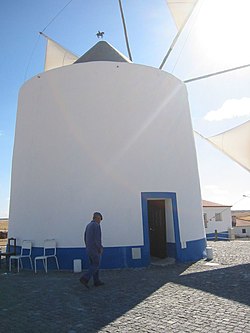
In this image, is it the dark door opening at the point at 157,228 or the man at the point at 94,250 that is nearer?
the man at the point at 94,250

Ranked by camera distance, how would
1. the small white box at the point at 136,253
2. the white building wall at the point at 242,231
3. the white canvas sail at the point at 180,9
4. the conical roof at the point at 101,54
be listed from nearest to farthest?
the small white box at the point at 136,253 < the conical roof at the point at 101,54 < the white canvas sail at the point at 180,9 < the white building wall at the point at 242,231

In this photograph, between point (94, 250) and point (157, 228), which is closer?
point (94, 250)

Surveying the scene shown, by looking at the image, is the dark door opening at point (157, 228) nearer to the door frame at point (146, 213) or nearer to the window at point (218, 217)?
the door frame at point (146, 213)

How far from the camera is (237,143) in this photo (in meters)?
16.3

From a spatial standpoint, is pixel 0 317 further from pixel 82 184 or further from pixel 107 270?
pixel 82 184

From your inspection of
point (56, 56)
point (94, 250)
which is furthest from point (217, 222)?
point (94, 250)

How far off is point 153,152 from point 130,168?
3.50ft

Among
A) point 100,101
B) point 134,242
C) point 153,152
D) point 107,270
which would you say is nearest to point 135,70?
point 100,101

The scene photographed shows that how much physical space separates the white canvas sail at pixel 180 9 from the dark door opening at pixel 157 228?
26.1 feet

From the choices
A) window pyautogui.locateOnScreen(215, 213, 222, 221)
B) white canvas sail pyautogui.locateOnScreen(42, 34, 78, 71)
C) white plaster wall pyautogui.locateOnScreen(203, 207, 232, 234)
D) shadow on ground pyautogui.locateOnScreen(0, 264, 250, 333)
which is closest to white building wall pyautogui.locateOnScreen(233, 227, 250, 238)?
white plaster wall pyautogui.locateOnScreen(203, 207, 232, 234)

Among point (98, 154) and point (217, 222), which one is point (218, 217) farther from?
point (98, 154)

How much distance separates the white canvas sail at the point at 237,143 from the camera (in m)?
16.0

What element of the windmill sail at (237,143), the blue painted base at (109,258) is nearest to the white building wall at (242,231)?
the windmill sail at (237,143)

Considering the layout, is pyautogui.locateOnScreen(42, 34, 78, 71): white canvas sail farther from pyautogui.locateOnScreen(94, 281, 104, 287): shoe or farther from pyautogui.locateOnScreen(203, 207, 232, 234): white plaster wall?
pyautogui.locateOnScreen(203, 207, 232, 234): white plaster wall
